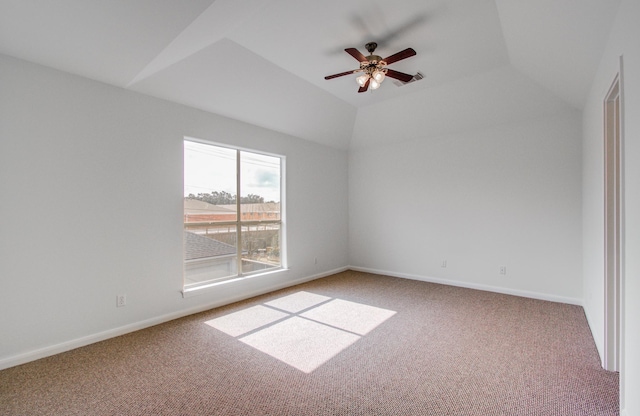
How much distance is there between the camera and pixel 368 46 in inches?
123

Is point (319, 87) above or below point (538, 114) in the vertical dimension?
above

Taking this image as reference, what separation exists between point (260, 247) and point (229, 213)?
2.59 feet

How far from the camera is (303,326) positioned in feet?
11.0

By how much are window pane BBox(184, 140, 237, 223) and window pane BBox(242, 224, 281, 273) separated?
0.41 metres

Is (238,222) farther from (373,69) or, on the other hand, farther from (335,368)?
(373,69)

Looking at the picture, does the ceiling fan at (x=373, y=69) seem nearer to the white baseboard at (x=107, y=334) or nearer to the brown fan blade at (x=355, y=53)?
the brown fan blade at (x=355, y=53)

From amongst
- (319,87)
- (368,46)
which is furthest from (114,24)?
(319,87)

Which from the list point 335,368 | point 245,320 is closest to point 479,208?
point 335,368

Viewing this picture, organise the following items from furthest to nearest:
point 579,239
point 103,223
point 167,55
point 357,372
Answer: point 579,239 → point 103,223 → point 167,55 → point 357,372

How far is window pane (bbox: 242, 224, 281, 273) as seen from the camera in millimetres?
4594

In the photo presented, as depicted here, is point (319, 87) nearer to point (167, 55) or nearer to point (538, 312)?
point (167, 55)

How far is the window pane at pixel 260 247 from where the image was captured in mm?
4594

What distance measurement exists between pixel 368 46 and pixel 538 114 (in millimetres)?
2790

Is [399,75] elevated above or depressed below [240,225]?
above
